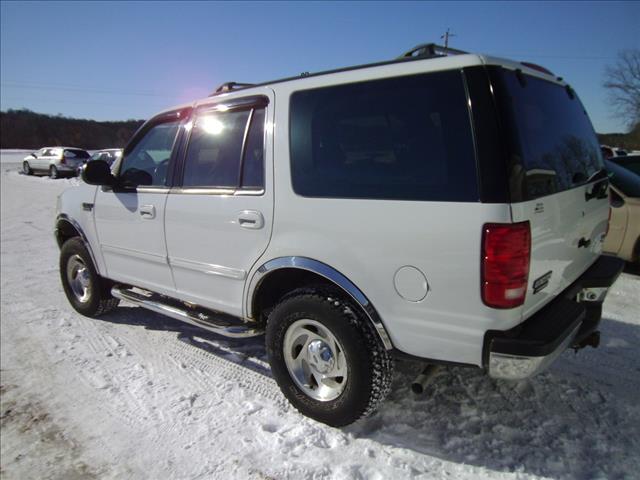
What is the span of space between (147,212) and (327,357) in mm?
1905

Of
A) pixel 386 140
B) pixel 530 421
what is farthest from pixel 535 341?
pixel 386 140

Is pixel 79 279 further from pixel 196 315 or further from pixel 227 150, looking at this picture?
pixel 227 150

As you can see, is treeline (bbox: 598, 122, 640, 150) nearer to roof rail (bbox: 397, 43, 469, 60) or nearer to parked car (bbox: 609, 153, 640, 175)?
parked car (bbox: 609, 153, 640, 175)

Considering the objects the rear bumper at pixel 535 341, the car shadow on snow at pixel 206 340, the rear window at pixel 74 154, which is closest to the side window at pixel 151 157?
the car shadow on snow at pixel 206 340

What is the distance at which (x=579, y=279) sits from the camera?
105 inches

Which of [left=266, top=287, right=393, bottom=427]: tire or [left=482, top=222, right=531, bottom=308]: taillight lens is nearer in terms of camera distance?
[left=482, top=222, right=531, bottom=308]: taillight lens

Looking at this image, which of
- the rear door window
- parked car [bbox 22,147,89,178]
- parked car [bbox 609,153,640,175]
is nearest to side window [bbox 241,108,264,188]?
the rear door window

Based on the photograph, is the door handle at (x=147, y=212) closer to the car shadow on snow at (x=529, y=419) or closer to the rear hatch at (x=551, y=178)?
the car shadow on snow at (x=529, y=419)

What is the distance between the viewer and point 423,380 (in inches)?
94.4

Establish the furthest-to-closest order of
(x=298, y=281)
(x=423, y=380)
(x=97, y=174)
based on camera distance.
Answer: (x=97, y=174), (x=298, y=281), (x=423, y=380)

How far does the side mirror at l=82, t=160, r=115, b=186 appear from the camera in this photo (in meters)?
3.59

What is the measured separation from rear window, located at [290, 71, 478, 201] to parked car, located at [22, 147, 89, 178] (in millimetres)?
24899

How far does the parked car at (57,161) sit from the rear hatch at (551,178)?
84.2ft

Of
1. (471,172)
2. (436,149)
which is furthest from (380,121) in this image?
(471,172)
